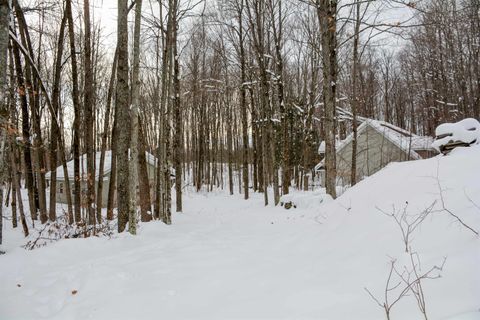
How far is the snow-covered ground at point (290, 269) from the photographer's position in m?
2.93

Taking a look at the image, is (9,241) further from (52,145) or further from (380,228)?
(380,228)

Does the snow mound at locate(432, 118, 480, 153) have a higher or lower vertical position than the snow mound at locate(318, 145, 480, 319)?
higher

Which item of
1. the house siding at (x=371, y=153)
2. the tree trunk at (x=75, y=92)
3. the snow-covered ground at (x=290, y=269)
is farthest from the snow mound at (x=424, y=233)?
the house siding at (x=371, y=153)

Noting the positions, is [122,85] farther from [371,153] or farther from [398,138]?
[398,138]

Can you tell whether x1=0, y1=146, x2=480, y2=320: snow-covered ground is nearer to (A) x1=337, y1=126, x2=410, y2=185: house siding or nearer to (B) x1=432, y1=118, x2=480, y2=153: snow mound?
(B) x1=432, y1=118, x2=480, y2=153: snow mound

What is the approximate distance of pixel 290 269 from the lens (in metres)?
4.28

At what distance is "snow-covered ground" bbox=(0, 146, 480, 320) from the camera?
9.61 ft

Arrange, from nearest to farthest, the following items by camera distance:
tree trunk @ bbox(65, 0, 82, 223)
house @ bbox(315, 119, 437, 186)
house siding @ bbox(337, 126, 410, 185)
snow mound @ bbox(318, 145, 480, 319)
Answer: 1. snow mound @ bbox(318, 145, 480, 319)
2. tree trunk @ bbox(65, 0, 82, 223)
3. house @ bbox(315, 119, 437, 186)
4. house siding @ bbox(337, 126, 410, 185)

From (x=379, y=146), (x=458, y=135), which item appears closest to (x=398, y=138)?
(x=379, y=146)

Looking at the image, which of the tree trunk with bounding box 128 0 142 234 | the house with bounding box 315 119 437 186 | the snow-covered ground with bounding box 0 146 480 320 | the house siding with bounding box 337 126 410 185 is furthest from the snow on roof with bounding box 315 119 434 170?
the tree trunk with bounding box 128 0 142 234

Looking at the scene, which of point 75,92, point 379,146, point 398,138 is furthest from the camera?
point 379,146

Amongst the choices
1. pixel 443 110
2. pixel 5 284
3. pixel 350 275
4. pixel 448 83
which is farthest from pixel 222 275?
pixel 448 83

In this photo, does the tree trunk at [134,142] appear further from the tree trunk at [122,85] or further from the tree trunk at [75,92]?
the tree trunk at [75,92]

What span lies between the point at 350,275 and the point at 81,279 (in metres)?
3.50
